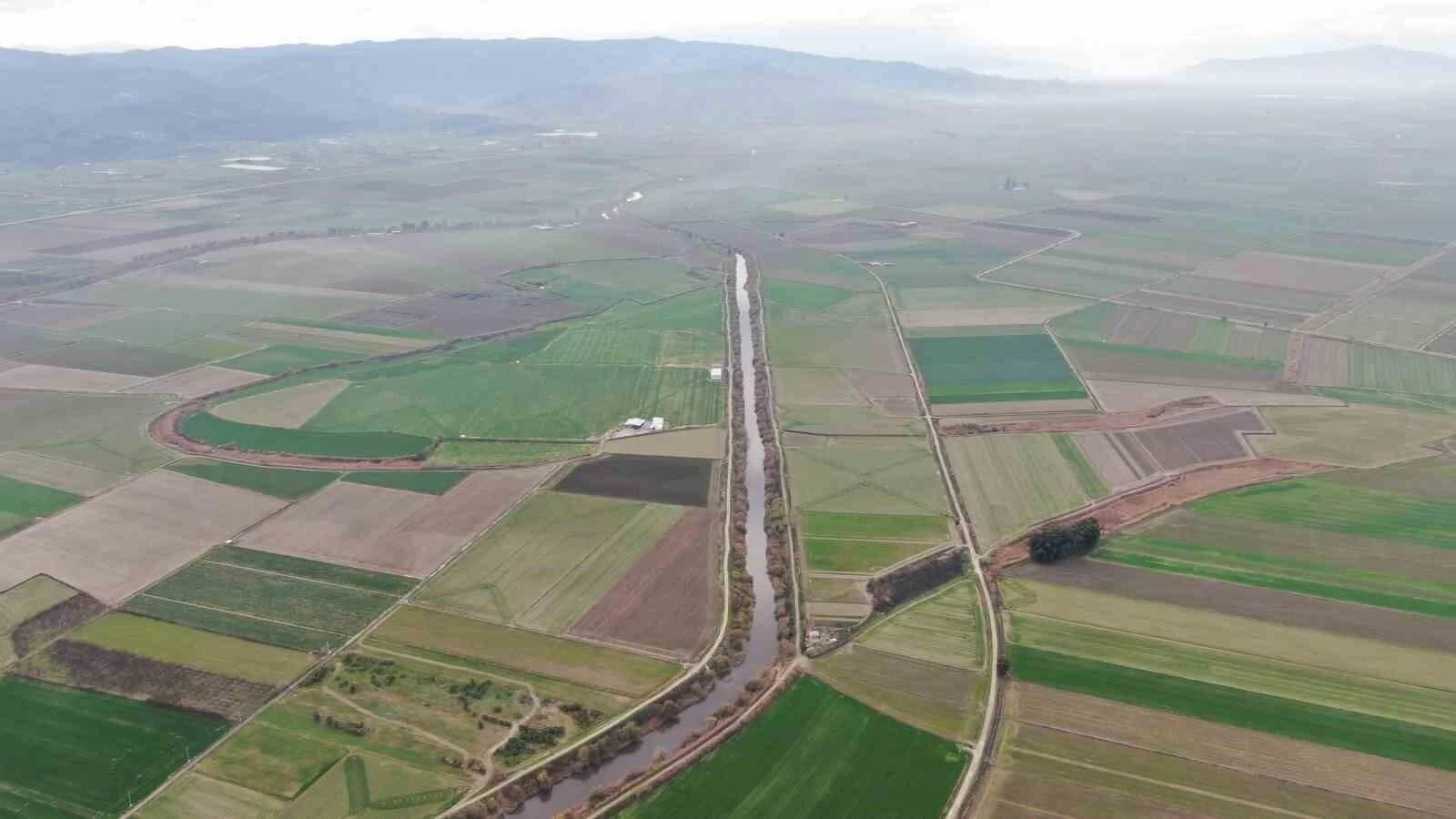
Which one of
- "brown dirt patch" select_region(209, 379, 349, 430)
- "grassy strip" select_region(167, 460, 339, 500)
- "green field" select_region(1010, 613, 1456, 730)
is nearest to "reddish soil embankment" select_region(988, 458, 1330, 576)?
"green field" select_region(1010, 613, 1456, 730)

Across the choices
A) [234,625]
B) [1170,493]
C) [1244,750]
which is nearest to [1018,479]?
[1170,493]

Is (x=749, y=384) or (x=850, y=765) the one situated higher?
(x=749, y=384)

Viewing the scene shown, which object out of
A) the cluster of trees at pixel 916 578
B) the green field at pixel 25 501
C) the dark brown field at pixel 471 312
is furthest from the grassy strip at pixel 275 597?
the dark brown field at pixel 471 312

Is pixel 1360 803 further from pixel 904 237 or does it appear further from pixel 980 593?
pixel 904 237

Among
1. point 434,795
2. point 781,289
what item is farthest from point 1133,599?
point 781,289

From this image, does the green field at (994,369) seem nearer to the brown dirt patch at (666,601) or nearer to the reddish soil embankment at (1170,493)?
the reddish soil embankment at (1170,493)

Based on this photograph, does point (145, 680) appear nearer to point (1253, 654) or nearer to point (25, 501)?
point (25, 501)
